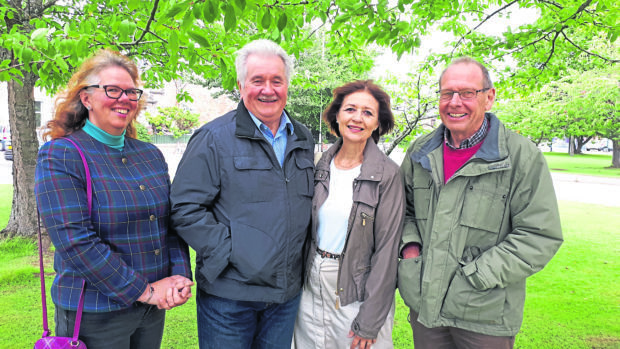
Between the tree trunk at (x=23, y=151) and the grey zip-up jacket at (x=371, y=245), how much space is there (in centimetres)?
679

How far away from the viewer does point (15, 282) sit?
18.4ft

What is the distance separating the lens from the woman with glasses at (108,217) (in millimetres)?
1826

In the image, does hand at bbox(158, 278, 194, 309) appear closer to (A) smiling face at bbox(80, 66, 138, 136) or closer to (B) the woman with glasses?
(B) the woman with glasses

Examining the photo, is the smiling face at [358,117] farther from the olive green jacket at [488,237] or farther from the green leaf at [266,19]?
the green leaf at [266,19]

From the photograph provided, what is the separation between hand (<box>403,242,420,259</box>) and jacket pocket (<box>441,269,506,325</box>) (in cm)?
31

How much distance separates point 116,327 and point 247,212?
87 cm

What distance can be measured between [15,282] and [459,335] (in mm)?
6116

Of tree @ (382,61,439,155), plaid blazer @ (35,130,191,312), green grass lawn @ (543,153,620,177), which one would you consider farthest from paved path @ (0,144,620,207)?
plaid blazer @ (35,130,191,312)

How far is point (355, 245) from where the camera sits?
2.39m

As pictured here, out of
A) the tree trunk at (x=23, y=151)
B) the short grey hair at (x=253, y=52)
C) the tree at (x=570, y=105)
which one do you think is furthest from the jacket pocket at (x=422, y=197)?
the tree at (x=570, y=105)

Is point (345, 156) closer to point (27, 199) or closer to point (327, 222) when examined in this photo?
point (327, 222)

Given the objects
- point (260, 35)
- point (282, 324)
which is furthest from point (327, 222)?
point (260, 35)

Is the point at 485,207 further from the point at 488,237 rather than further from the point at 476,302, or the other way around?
the point at 476,302

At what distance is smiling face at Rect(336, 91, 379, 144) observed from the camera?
2572 mm
